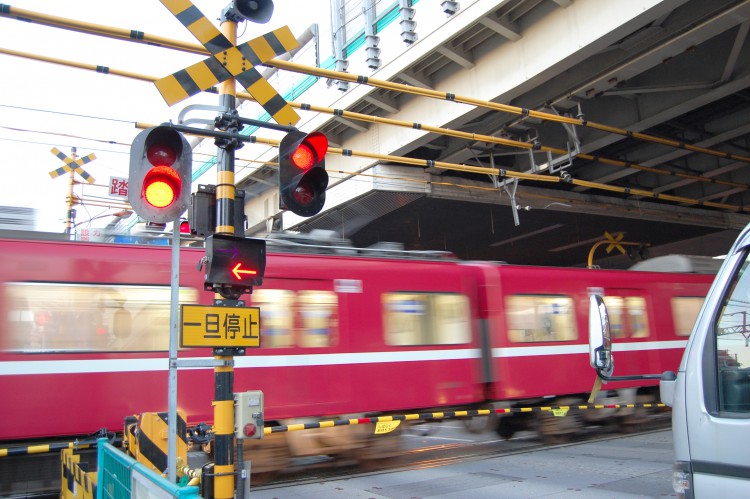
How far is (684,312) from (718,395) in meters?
11.6

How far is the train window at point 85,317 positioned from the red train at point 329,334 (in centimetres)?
1

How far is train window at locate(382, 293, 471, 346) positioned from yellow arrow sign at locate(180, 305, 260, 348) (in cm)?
537

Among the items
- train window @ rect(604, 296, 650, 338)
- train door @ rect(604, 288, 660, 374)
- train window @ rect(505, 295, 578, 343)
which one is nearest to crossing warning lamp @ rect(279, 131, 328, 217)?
train window @ rect(505, 295, 578, 343)

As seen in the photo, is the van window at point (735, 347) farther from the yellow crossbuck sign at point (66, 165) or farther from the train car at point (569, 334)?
the yellow crossbuck sign at point (66, 165)

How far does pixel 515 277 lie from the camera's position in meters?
10.9

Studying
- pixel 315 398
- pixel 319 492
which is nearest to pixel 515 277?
pixel 315 398

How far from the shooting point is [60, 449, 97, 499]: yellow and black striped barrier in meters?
4.75

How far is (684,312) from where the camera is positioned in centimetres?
1307

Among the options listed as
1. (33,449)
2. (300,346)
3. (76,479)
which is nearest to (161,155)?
(76,479)

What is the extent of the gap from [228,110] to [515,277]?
7495 mm

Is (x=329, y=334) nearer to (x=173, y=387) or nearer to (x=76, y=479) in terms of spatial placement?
(x=76, y=479)

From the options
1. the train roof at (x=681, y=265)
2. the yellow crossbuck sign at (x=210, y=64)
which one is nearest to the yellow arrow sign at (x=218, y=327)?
the yellow crossbuck sign at (x=210, y=64)

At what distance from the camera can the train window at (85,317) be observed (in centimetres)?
713

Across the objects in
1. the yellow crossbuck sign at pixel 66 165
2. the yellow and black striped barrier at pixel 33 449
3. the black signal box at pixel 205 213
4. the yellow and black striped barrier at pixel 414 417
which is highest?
the yellow crossbuck sign at pixel 66 165
